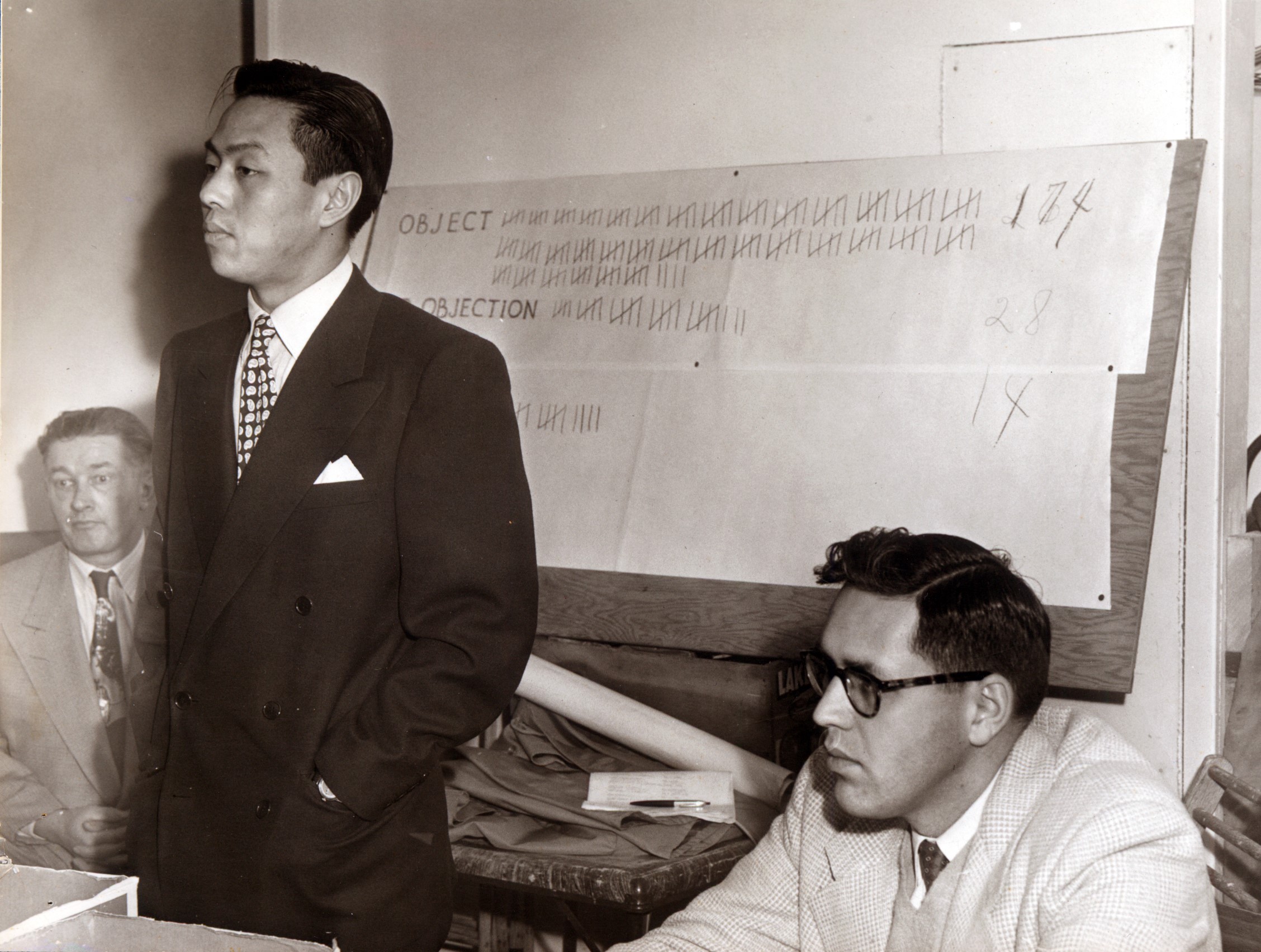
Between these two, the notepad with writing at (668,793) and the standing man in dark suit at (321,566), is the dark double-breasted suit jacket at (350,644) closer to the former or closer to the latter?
the standing man in dark suit at (321,566)

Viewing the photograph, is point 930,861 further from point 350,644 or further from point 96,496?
point 96,496

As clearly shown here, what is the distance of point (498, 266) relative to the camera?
3021 millimetres

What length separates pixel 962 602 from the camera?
5.00 feet

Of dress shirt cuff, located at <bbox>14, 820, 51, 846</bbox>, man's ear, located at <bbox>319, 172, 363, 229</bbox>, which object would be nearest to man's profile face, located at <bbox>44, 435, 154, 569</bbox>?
dress shirt cuff, located at <bbox>14, 820, 51, 846</bbox>

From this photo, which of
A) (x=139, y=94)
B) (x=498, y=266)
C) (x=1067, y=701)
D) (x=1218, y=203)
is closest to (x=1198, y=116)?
(x=1218, y=203)

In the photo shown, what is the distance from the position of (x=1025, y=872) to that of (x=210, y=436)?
1259mm

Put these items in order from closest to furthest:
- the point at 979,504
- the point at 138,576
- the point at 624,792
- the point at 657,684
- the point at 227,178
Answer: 1. the point at 227,178
2. the point at 138,576
3. the point at 624,792
4. the point at 979,504
5. the point at 657,684

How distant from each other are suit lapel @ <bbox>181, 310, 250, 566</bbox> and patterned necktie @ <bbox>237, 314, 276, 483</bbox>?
0.02 metres

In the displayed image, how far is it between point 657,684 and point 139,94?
1.60 m

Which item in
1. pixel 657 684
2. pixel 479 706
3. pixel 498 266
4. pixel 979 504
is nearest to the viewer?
pixel 479 706

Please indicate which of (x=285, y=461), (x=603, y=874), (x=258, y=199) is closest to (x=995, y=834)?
(x=603, y=874)

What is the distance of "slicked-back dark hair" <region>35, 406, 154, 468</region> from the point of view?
A: 7.16 ft

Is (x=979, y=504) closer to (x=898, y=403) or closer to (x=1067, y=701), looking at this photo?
(x=898, y=403)

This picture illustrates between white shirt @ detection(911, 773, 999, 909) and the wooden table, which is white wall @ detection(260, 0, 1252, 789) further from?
white shirt @ detection(911, 773, 999, 909)
